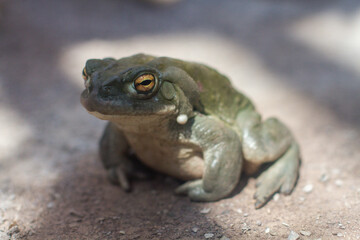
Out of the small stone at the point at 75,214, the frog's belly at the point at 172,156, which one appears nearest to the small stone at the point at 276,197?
the frog's belly at the point at 172,156

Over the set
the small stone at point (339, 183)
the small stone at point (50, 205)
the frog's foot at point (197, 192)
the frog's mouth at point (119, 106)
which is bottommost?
the small stone at point (339, 183)

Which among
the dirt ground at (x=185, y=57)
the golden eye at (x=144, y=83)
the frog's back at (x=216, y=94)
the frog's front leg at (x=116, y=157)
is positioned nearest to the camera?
the golden eye at (x=144, y=83)

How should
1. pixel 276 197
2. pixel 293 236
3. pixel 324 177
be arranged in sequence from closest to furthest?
1. pixel 293 236
2. pixel 276 197
3. pixel 324 177

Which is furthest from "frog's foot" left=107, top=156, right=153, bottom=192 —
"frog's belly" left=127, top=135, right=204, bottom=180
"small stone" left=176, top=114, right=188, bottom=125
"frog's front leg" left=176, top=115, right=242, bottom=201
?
"small stone" left=176, top=114, right=188, bottom=125

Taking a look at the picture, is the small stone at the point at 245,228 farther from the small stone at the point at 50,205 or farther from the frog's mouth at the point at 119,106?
the small stone at the point at 50,205

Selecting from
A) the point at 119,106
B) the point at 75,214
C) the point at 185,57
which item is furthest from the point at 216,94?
the point at 185,57

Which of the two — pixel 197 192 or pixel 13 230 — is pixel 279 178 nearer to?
pixel 197 192
